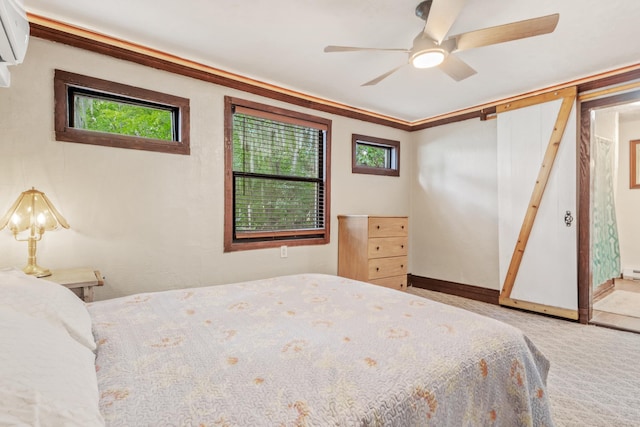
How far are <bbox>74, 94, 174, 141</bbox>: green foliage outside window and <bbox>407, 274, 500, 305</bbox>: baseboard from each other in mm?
3608

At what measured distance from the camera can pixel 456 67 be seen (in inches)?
88.4

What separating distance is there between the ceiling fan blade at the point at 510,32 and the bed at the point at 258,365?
4.97 feet

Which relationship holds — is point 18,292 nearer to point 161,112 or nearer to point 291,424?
point 291,424

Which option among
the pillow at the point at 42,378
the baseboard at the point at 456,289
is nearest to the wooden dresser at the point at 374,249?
the baseboard at the point at 456,289

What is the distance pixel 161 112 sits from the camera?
271cm

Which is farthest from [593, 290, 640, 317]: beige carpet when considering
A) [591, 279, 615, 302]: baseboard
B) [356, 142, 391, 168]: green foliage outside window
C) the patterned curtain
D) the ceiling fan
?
the ceiling fan

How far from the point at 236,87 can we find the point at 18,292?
7.95 ft

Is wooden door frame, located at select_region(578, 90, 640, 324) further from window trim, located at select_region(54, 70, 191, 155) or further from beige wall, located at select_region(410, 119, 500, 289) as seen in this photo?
window trim, located at select_region(54, 70, 191, 155)

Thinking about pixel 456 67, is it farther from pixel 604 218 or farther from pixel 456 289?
pixel 604 218

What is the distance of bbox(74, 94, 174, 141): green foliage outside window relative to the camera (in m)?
2.37

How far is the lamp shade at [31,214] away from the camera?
1.91m

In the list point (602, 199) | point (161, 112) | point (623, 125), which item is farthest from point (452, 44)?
point (623, 125)

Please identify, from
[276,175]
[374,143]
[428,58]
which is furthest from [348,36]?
[374,143]

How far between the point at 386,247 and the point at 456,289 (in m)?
1.35
